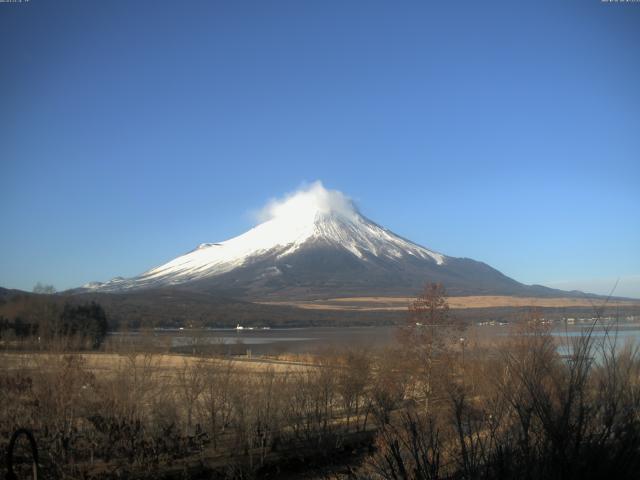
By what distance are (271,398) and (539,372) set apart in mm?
11771

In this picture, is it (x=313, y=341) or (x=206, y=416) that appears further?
(x=313, y=341)

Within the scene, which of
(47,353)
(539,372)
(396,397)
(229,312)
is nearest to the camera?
(539,372)

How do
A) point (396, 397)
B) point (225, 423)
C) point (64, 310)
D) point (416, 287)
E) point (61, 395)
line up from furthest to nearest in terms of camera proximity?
point (416, 287) → point (64, 310) → point (396, 397) → point (225, 423) → point (61, 395)

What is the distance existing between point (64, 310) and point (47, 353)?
41694mm

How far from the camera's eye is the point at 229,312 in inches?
5187

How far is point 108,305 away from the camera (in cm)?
12381

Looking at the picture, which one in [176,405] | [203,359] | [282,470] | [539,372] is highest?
[539,372]

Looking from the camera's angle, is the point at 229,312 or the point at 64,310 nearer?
the point at 64,310

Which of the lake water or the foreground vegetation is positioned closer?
the lake water

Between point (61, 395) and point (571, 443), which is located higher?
point (571, 443)

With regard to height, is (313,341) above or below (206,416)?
below

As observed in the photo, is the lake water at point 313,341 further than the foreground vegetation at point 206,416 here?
No

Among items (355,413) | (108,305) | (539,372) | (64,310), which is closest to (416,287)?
(108,305)

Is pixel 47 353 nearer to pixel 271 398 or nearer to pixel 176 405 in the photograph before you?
pixel 176 405
